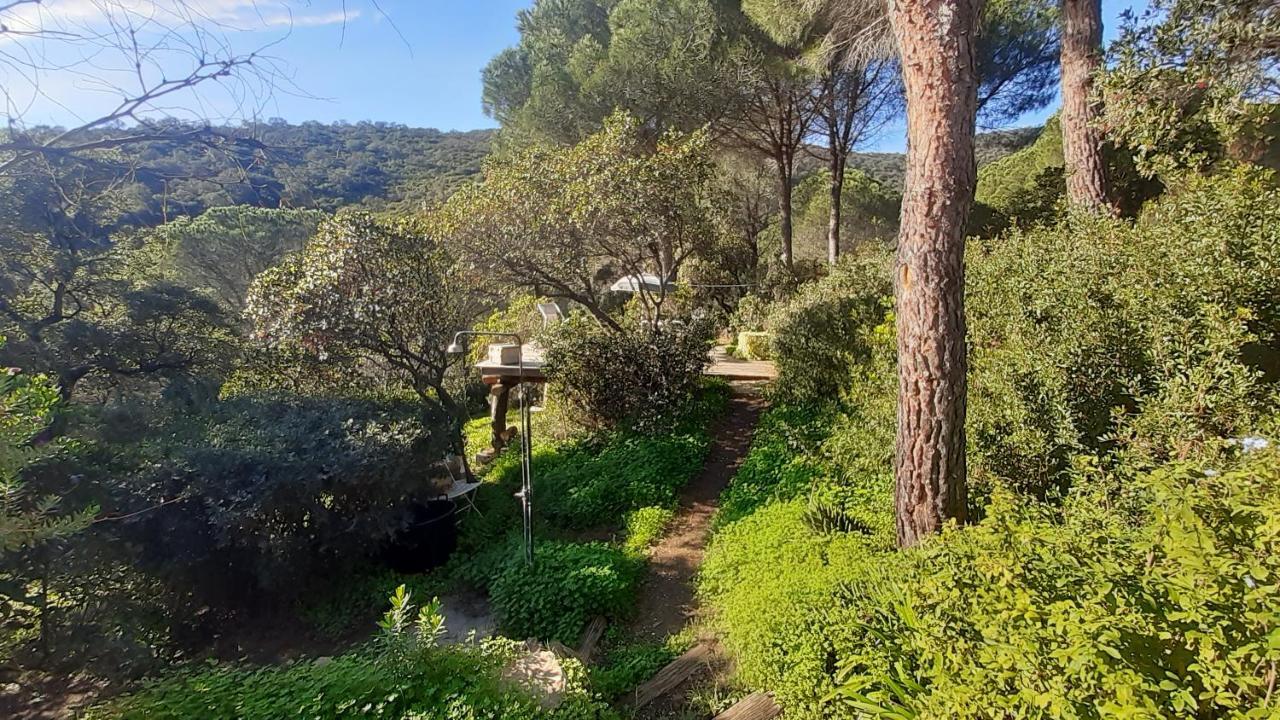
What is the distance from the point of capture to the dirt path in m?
4.03

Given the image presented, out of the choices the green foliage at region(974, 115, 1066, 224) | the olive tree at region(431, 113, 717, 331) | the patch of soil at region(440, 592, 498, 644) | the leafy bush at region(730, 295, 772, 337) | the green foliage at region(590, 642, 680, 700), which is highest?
the green foliage at region(974, 115, 1066, 224)

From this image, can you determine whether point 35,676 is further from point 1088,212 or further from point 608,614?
point 1088,212

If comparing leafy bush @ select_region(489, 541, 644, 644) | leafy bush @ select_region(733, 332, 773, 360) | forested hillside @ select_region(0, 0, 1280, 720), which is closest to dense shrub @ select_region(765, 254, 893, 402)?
forested hillside @ select_region(0, 0, 1280, 720)

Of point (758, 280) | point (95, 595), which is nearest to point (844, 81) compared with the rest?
point (758, 280)

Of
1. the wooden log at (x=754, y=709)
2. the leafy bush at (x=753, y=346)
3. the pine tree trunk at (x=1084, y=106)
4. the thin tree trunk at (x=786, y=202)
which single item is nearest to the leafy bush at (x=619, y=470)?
the leafy bush at (x=753, y=346)

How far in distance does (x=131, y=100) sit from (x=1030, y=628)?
8.62 feet

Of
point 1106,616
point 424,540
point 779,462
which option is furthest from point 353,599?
point 1106,616

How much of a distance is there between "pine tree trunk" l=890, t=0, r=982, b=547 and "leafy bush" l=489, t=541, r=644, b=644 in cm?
212

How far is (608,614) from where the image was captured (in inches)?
160

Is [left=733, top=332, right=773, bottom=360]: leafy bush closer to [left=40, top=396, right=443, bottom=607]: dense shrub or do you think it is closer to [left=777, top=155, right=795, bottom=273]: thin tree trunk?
[left=777, top=155, right=795, bottom=273]: thin tree trunk

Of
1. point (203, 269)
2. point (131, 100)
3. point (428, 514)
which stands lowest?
point (428, 514)

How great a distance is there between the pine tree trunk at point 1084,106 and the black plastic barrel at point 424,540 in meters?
6.59

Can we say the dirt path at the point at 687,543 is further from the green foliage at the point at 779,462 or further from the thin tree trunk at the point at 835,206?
the thin tree trunk at the point at 835,206

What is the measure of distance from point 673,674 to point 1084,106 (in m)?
6.11
